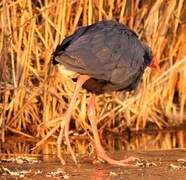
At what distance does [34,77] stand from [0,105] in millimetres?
486

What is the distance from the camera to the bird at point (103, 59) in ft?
16.0

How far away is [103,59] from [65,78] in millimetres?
1835

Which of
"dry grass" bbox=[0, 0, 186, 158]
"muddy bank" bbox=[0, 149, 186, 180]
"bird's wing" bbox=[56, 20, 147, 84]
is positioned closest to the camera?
"muddy bank" bbox=[0, 149, 186, 180]

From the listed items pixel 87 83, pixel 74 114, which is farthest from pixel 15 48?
pixel 87 83

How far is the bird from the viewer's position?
4.88 m

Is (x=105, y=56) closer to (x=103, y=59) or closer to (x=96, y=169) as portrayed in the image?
(x=103, y=59)

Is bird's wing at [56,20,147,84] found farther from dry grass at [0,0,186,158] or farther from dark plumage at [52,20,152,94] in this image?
dry grass at [0,0,186,158]

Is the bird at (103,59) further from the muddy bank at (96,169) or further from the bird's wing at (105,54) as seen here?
the muddy bank at (96,169)

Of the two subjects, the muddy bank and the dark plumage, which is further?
the dark plumage

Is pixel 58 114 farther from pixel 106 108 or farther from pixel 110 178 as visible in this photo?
pixel 110 178

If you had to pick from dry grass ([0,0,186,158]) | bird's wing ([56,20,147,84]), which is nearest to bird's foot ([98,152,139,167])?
bird's wing ([56,20,147,84])

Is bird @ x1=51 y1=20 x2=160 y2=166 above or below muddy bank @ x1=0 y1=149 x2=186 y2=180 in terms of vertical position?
above

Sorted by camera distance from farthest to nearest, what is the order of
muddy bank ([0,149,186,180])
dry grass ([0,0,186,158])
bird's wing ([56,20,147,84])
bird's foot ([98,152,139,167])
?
dry grass ([0,0,186,158]) < bird's foot ([98,152,139,167]) < bird's wing ([56,20,147,84]) < muddy bank ([0,149,186,180])

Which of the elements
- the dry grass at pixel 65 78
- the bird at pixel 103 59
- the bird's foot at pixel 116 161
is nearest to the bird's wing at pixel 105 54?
the bird at pixel 103 59
